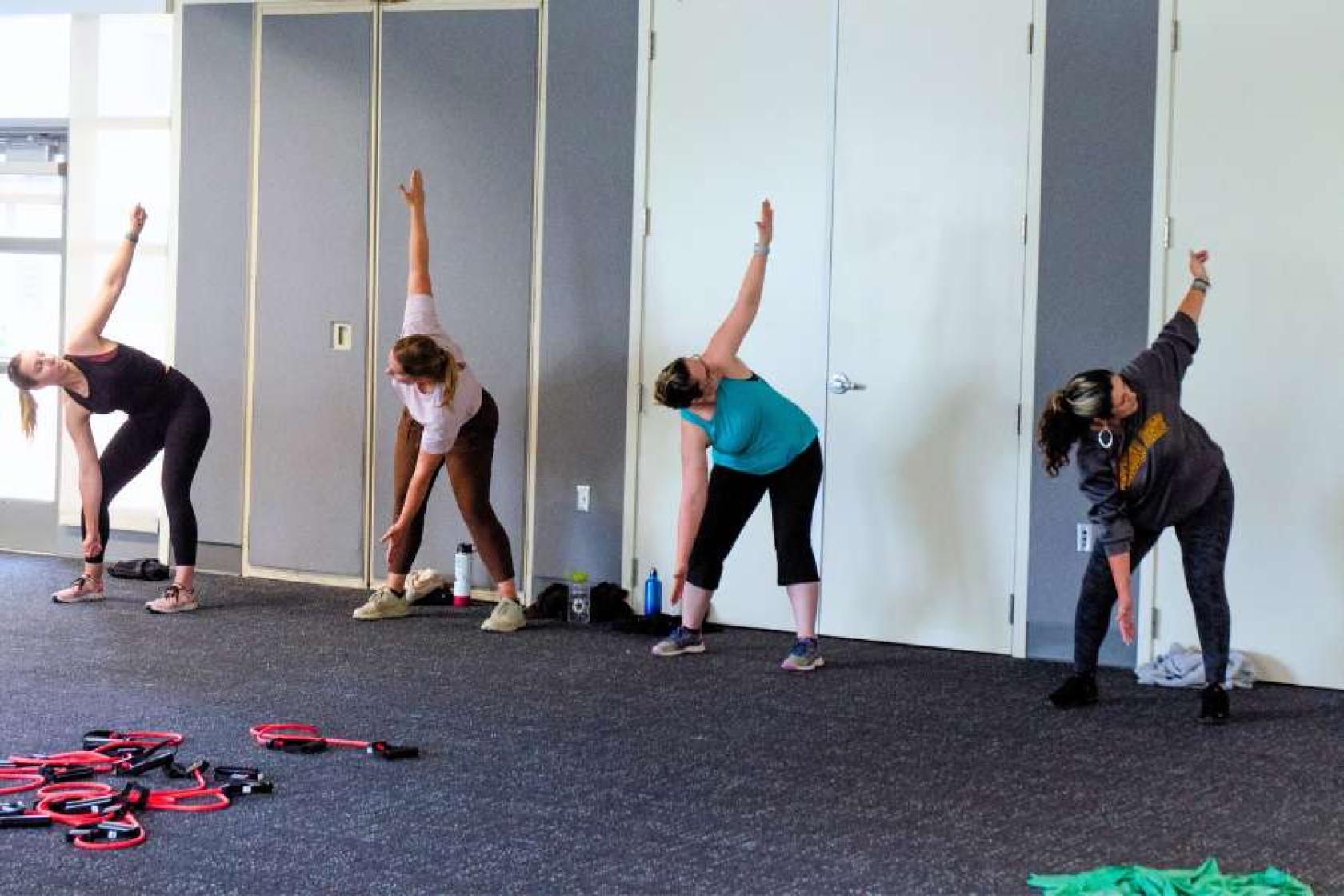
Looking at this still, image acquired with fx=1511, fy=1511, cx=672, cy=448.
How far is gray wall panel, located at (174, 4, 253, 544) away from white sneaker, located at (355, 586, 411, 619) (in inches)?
49.8

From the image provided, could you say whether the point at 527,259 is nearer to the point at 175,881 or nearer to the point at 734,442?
the point at 734,442

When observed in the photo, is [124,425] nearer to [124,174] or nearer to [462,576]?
[462,576]

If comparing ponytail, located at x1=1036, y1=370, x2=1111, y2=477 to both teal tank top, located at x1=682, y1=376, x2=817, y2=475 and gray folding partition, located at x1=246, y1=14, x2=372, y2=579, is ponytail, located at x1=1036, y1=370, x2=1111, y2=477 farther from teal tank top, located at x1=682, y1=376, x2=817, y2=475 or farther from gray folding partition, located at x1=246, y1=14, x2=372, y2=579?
gray folding partition, located at x1=246, y1=14, x2=372, y2=579

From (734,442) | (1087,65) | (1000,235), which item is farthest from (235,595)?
(1087,65)

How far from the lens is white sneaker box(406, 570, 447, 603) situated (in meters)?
6.39

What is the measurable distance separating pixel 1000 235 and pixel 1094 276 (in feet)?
1.26

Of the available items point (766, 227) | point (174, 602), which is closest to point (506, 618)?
point (174, 602)

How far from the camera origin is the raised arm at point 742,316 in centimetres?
508

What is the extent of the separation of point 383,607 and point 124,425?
4.23ft

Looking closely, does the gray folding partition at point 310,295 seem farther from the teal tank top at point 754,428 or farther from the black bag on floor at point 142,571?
the teal tank top at point 754,428

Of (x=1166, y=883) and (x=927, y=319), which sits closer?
(x=1166, y=883)

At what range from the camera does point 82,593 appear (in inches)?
246

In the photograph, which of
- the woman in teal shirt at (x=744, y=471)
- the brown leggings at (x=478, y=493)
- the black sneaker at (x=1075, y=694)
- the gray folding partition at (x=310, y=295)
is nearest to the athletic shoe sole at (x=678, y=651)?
the woman in teal shirt at (x=744, y=471)

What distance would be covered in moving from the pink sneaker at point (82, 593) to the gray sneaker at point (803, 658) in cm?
294
